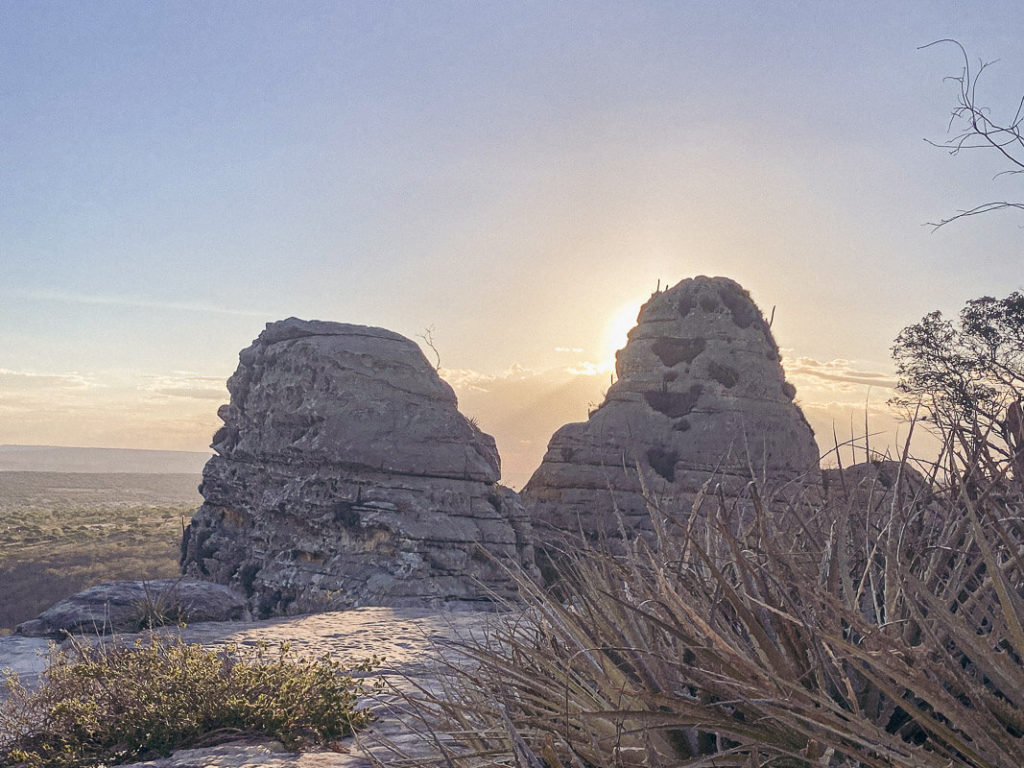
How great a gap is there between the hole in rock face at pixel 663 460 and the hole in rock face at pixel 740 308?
5132 mm

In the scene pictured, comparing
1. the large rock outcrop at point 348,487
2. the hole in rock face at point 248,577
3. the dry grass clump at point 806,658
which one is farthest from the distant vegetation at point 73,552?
the dry grass clump at point 806,658

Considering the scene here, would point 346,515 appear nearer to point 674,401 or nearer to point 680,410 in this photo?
point 680,410

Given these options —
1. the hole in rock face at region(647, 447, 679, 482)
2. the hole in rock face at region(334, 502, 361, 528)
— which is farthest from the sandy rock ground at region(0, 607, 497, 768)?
the hole in rock face at region(647, 447, 679, 482)

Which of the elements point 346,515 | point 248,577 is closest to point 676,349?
point 346,515

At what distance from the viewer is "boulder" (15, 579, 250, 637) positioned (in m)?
11.4

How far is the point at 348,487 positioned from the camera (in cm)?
1733

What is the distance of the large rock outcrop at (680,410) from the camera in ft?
72.2

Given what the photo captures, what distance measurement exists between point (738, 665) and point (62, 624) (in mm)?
12495

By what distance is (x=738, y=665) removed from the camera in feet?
5.72

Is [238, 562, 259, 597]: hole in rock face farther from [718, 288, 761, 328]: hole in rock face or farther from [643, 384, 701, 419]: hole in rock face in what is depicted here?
[718, 288, 761, 328]: hole in rock face

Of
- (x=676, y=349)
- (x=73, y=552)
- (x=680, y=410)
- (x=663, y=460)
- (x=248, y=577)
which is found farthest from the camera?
(x=73, y=552)

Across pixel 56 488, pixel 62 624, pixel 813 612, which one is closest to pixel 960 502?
pixel 813 612

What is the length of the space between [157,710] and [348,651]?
381cm

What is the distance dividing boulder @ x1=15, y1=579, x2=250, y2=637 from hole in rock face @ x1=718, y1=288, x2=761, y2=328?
17465 millimetres
